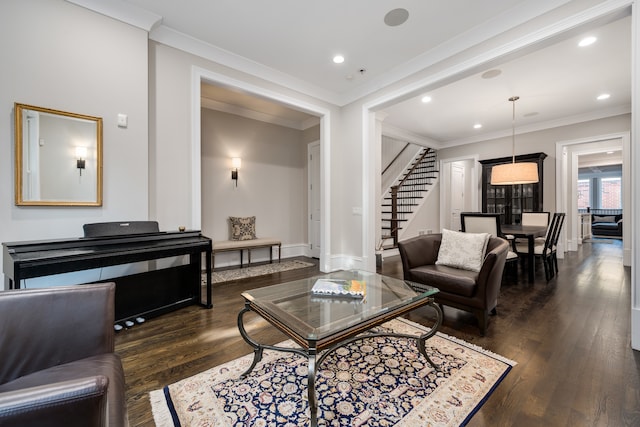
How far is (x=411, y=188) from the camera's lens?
25.3 feet

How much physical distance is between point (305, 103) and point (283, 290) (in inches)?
125

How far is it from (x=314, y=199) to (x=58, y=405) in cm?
526

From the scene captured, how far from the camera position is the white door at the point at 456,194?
7.69m

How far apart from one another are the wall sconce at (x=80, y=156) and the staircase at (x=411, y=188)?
5.57 meters

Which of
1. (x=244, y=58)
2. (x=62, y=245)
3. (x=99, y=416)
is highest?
(x=244, y=58)

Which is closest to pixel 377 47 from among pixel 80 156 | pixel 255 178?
pixel 255 178

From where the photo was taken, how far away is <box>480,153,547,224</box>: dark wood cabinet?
5793mm

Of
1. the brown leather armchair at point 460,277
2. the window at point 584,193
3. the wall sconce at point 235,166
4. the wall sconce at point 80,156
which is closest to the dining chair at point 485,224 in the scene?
the brown leather armchair at point 460,277

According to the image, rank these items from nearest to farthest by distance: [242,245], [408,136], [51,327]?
[51,327] < [242,245] < [408,136]

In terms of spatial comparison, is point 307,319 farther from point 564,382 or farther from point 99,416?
point 564,382

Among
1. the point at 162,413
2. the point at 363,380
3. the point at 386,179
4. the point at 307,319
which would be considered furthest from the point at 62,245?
the point at 386,179

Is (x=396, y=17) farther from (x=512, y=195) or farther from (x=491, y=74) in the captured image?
(x=512, y=195)

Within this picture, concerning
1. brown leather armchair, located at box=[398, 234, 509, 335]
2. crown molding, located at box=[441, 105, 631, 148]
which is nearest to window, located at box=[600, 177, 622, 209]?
crown molding, located at box=[441, 105, 631, 148]

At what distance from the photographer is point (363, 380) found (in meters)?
1.66
